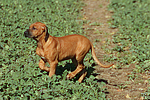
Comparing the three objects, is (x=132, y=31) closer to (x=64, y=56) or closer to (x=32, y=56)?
(x=32, y=56)

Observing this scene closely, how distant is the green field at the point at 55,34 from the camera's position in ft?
19.1

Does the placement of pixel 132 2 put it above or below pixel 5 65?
above

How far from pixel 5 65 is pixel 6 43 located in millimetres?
1701

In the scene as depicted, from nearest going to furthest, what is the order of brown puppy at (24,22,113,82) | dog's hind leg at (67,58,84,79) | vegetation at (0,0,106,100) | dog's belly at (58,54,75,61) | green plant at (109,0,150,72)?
vegetation at (0,0,106,100)
brown puppy at (24,22,113,82)
dog's belly at (58,54,75,61)
dog's hind leg at (67,58,84,79)
green plant at (109,0,150,72)

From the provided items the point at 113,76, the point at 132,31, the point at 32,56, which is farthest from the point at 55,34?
the point at 132,31

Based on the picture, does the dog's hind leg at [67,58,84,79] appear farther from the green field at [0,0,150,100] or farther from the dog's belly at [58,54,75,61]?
the dog's belly at [58,54,75,61]

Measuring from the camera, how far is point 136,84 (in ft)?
25.3

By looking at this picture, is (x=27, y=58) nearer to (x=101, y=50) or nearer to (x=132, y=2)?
(x=101, y=50)

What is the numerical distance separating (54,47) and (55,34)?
3.65 metres

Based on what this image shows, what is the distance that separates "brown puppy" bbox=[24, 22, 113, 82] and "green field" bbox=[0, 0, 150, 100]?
0.39m

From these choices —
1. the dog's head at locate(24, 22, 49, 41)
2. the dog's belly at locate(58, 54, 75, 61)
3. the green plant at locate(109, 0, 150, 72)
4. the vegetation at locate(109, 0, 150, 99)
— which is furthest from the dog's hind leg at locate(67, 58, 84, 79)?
the green plant at locate(109, 0, 150, 72)

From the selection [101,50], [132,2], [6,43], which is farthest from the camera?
[132,2]

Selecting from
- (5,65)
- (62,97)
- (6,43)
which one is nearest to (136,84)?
(62,97)

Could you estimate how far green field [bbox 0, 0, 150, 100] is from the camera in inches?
229
